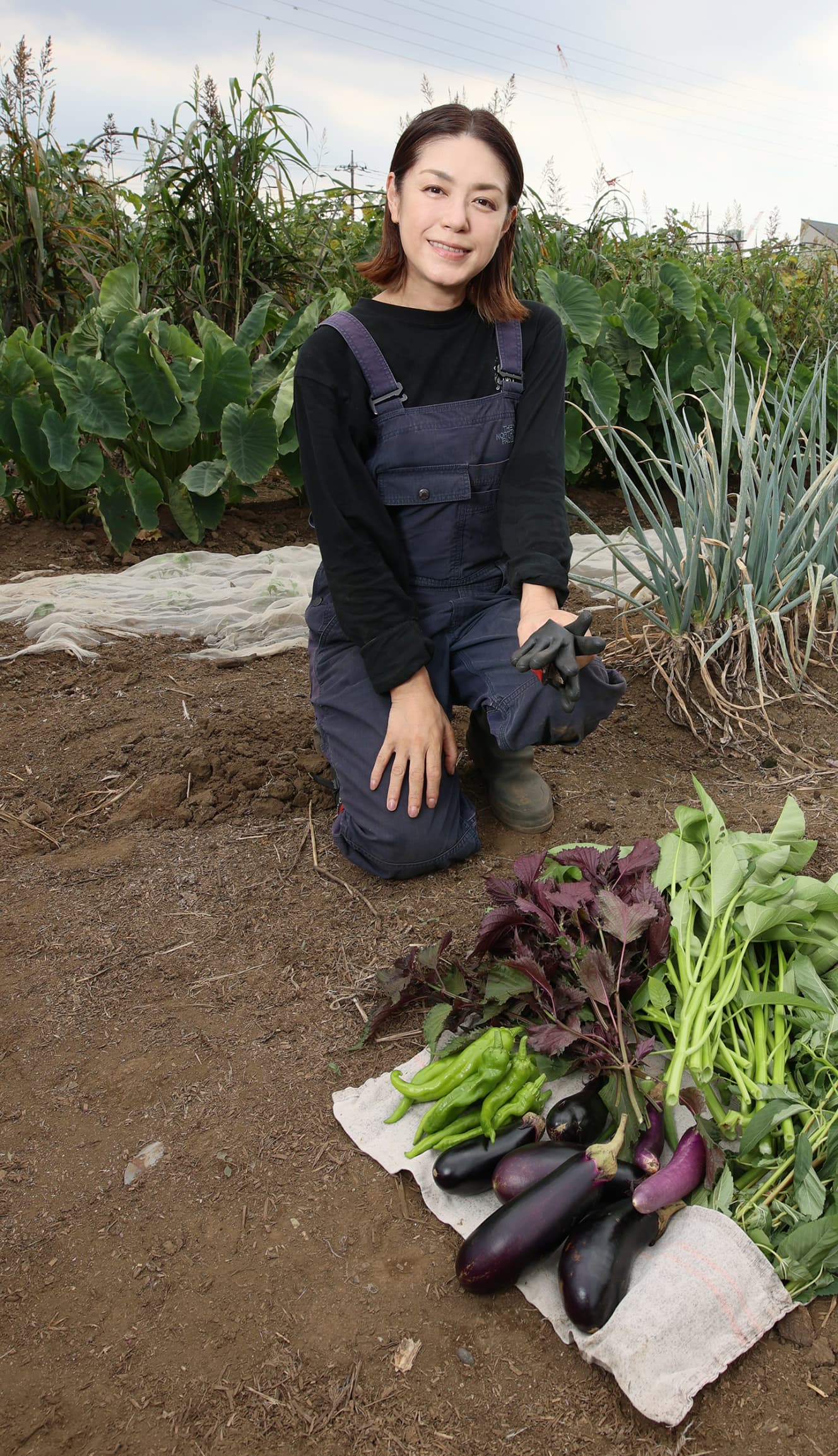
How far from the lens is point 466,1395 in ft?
3.73

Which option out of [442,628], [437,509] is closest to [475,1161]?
[442,628]

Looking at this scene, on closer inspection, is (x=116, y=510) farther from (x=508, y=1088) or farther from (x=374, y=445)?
(x=508, y=1088)

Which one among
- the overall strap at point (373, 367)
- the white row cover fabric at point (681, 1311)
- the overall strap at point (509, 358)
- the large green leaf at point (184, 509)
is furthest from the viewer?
the large green leaf at point (184, 509)

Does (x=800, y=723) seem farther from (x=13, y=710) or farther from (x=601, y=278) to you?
(x=601, y=278)

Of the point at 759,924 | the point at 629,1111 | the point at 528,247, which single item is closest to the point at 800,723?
the point at 759,924

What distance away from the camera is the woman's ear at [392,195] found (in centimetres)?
203

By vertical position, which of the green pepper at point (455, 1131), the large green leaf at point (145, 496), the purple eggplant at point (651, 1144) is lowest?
the green pepper at point (455, 1131)

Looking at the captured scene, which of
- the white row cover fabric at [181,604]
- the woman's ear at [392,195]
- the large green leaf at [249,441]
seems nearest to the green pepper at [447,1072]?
the woman's ear at [392,195]

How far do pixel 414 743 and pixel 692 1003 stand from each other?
2.57 feet

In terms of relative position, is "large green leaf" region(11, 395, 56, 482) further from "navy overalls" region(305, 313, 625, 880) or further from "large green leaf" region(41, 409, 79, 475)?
"navy overalls" region(305, 313, 625, 880)

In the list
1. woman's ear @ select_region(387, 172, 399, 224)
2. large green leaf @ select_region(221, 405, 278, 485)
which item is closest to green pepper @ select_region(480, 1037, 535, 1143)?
woman's ear @ select_region(387, 172, 399, 224)

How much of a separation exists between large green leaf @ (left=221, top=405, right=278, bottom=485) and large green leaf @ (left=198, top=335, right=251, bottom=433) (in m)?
0.08

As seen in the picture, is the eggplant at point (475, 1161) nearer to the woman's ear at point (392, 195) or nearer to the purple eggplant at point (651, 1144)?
the purple eggplant at point (651, 1144)

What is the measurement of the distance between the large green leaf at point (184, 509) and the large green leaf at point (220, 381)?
0.27 meters
